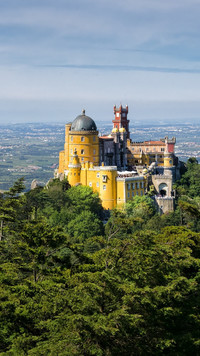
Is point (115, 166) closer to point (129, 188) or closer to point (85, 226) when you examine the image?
point (129, 188)

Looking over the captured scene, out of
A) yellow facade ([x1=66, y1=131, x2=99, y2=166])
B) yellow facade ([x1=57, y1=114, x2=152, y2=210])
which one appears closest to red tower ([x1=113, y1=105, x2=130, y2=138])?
yellow facade ([x1=57, y1=114, x2=152, y2=210])

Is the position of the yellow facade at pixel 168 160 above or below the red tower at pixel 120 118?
below

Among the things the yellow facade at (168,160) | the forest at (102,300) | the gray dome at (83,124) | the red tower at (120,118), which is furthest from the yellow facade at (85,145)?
the forest at (102,300)

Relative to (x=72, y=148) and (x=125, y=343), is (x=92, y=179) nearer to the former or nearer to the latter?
(x=72, y=148)

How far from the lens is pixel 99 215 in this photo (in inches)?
3290

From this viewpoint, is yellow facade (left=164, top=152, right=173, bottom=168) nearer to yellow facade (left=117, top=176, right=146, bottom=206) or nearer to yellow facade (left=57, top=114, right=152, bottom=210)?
yellow facade (left=57, top=114, right=152, bottom=210)

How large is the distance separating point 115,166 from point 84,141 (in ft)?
30.0

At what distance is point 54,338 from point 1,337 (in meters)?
3.55

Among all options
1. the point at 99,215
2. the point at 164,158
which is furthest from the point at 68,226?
the point at 164,158

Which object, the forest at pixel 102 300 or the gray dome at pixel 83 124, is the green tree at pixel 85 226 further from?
the forest at pixel 102 300

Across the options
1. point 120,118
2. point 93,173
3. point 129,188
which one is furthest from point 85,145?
point 120,118

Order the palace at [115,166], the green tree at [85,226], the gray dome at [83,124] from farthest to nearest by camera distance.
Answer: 1. the gray dome at [83,124]
2. the palace at [115,166]
3. the green tree at [85,226]

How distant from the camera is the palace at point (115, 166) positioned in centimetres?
8312

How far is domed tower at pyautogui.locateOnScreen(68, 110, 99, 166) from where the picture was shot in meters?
90.6
